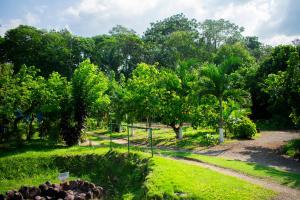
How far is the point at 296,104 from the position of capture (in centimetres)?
2253

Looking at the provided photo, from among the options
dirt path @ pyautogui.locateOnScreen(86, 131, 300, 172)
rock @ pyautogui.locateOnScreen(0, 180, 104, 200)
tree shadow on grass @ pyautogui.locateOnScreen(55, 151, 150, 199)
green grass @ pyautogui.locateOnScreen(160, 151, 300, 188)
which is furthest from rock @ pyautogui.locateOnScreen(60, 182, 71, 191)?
dirt path @ pyautogui.locateOnScreen(86, 131, 300, 172)

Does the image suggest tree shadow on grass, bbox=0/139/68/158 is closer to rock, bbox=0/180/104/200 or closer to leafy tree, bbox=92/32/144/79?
rock, bbox=0/180/104/200

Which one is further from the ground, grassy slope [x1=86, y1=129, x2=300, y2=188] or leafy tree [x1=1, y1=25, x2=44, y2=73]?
leafy tree [x1=1, y1=25, x2=44, y2=73]

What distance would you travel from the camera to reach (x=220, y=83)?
2520 cm

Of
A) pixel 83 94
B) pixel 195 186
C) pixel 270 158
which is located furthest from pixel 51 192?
pixel 270 158

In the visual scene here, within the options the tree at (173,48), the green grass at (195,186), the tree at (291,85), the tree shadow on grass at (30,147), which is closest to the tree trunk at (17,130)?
the tree shadow on grass at (30,147)

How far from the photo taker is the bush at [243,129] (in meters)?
27.0

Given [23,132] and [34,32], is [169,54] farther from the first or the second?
[23,132]

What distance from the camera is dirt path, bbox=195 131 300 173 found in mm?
19322

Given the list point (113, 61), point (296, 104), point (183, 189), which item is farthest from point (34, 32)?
point (183, 189)

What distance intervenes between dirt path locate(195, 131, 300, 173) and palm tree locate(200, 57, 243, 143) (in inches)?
77.0

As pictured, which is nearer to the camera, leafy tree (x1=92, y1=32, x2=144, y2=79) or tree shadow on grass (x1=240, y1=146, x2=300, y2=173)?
tree shadow on grass (x1=240, y1=146, x2=300, y2=173)

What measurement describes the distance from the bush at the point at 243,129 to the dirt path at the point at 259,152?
2.52 ft

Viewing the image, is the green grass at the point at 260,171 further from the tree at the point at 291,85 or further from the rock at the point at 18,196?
the rock at the point at 18,196
